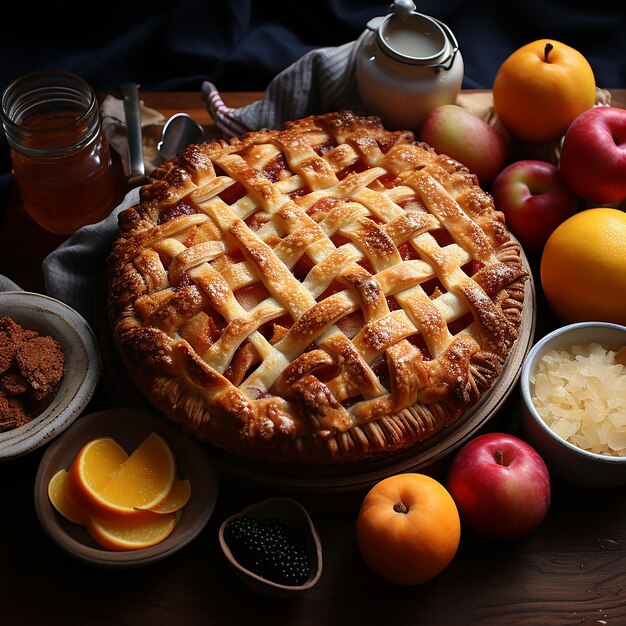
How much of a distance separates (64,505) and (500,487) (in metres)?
0.77

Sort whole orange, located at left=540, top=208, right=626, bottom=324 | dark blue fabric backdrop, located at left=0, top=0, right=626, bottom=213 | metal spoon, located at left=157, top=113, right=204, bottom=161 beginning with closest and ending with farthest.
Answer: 1. whole orange, located at left=540, top=208, right=626, bottom=324
2. metal spoon, located at left=157, top=113, right=204, bottom=161
3. dark blue fabric backdrop, located at left=0, top=0, right=626, bottom=213

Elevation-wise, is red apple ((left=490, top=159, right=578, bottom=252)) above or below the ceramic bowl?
above

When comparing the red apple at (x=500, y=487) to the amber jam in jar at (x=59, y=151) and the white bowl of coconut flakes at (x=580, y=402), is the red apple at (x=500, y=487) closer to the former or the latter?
the white bowl of coconut flakes at (x=580, y=402)

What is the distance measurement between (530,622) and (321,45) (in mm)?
1801

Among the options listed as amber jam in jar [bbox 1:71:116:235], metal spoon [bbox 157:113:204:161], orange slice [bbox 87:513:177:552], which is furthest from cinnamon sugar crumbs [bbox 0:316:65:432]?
metal spoon [bbox 157:113:204:161]

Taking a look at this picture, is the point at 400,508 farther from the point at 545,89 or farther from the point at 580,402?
the point at 545,89

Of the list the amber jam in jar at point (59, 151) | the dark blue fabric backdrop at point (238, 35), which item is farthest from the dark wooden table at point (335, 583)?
the dark blue fabric backdrop at point (238, 35)

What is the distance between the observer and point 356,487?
1.54m

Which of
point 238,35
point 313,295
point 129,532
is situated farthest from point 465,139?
point 129,532

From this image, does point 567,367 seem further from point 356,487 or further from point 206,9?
point 206,9

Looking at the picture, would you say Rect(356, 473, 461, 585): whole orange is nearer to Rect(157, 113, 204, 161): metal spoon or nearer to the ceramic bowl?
the ceramic bowl

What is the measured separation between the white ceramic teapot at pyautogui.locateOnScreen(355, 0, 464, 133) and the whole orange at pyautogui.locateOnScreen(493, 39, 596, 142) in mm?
135

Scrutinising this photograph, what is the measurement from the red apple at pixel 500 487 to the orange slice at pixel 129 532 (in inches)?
20.8

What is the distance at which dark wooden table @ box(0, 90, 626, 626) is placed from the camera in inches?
57.4
